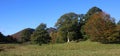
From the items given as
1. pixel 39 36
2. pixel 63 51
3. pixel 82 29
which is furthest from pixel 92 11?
pixel 63 51

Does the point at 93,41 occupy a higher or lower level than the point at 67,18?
lower

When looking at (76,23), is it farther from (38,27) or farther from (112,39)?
(112,39)

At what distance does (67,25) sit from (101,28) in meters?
17.3

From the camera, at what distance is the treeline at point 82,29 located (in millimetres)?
75562

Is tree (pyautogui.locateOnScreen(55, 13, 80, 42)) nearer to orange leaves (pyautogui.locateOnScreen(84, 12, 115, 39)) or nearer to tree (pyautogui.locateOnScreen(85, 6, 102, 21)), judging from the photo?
tree (pyautogui.locateOnScreen(85, 6, 102, 21))

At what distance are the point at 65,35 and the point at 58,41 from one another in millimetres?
5263

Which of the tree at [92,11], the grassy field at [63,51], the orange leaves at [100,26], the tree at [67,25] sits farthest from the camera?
the tree at [92,11]

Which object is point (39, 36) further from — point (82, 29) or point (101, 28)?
point (101, 28)

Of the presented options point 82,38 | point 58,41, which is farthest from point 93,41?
point 58,41

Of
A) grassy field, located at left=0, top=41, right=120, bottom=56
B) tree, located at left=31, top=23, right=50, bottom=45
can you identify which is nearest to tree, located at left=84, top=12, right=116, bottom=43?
grassy field, located at left=0, top=41, right=120, bottom=56

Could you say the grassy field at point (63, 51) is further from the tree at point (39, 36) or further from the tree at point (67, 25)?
the tree at point (67, 25)

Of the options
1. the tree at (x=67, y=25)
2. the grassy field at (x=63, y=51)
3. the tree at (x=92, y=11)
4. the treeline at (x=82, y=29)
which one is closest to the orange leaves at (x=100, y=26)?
the treeline at (x=82, y=29)

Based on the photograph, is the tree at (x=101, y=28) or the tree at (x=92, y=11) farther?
the tree at (x=92, y=11)

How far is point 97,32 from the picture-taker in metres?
75.4
